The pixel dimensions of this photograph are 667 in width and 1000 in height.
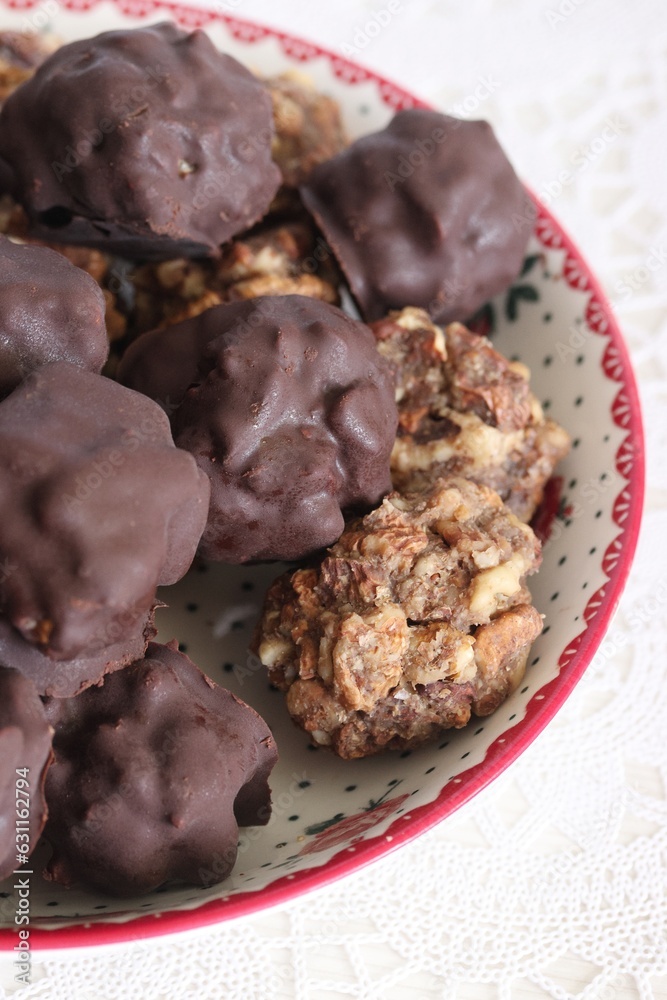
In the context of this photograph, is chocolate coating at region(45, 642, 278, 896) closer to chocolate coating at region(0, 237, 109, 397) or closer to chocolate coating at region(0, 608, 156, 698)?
chocolate coating at region(0, 608, 156, 698)

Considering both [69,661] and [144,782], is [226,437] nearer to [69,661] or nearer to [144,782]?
[69,661]

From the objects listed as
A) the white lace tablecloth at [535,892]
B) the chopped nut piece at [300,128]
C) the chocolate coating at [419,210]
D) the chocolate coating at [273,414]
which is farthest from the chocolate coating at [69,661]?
the chopped nut piece at [300,128]

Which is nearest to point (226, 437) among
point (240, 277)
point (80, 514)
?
point (80, 514)

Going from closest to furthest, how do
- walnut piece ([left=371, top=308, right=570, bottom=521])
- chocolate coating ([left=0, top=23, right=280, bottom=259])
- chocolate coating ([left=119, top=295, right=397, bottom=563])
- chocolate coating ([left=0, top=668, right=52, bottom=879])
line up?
chocolate coating ([left=0, top=668, right=52, bottom=879]) < chocolate coating ([left=119, top=295, right=397, bottom=563]) < chocolate coating ([left=0, top=23, right=280, bottom=259]) < walnut piece ([left=371, top=308, right=570, bottom=521])

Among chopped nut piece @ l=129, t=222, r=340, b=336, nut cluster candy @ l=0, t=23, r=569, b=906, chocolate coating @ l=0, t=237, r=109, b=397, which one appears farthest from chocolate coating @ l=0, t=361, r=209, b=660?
chopped nut piece @ l=129, t=222, r=340, b=336

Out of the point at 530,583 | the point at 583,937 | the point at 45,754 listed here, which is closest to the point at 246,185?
the point at 530,583

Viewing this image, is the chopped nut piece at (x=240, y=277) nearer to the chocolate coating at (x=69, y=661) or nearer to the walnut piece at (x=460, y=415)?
the walnut piece at (x=460, y=415)

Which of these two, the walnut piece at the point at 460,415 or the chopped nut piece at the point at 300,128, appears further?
the chopped nut piece at the point at 300,128
